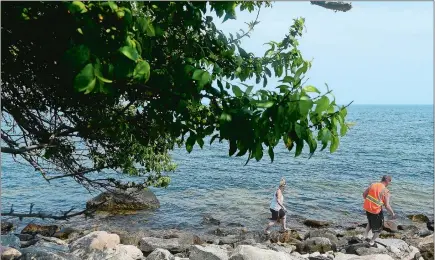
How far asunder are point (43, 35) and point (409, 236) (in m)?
18.1

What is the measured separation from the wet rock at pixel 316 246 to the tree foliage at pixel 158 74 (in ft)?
37.0

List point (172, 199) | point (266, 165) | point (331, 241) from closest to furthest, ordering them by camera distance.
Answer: point (331, 241) → point (172, 199) → point (266, 165)

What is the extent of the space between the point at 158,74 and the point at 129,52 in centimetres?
100

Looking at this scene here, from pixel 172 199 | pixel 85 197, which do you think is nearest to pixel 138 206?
pixel 172 199

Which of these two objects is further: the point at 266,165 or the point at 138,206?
the point at 266,165

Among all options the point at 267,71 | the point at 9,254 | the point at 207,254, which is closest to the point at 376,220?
the point at 207,254

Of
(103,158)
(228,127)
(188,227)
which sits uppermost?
(228,127)

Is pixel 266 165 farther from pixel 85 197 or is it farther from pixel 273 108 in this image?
pixel 273 108

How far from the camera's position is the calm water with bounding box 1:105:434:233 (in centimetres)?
2222

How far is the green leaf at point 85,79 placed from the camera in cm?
294

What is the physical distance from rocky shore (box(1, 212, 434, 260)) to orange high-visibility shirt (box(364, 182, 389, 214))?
1289 mm

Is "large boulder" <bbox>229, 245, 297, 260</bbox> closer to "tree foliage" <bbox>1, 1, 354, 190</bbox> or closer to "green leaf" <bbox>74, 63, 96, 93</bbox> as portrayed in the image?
"tree foliage" <bbox>1, 1, 354, 190</bbox>

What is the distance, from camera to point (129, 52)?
3107 mm

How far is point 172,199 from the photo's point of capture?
24.7m
